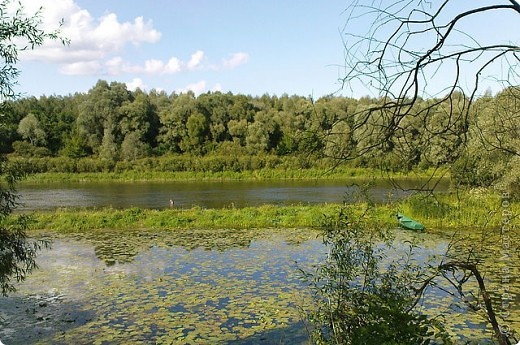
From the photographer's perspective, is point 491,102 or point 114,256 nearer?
point 491,102

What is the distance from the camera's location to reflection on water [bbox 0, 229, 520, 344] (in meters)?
6.57

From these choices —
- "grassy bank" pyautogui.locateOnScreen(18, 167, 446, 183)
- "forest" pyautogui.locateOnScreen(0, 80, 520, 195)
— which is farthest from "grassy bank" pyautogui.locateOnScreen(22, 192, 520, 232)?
"grassy bank" pyautogui.locateOnScreen(18, 167, 446, 183)

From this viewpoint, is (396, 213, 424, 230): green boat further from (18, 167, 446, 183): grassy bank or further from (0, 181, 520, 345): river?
(18, 167, 446, 183): grassy bank

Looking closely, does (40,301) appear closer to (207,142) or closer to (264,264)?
(264,264)

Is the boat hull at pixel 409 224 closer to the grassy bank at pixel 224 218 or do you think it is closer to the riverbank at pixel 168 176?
the grassy bank at pixel 224 218

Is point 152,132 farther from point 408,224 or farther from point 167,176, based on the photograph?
point 408,224

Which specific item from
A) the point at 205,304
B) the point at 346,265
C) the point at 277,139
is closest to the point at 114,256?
the point at 205,304

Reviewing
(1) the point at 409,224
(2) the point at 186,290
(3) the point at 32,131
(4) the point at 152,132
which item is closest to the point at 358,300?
(2) the point at 186,290

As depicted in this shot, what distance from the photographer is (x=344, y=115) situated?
2.03 meters

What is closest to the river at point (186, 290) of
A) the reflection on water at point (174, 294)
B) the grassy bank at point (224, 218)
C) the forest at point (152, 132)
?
the reflection on water at point (174, 294)

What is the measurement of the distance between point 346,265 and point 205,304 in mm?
4242

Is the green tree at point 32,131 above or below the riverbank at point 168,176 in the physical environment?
above

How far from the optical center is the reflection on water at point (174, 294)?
657 centimetres

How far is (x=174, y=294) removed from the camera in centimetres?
836
